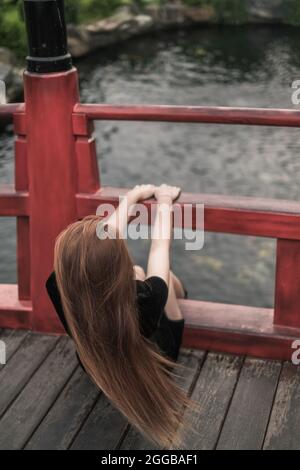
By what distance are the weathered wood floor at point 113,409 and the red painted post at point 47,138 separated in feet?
1.03

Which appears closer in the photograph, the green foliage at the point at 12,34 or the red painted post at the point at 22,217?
the red painted post at the point at 22,217

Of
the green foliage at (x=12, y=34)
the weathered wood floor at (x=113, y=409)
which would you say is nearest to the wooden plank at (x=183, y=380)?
the weathered wood floor at (x=113, y=409)

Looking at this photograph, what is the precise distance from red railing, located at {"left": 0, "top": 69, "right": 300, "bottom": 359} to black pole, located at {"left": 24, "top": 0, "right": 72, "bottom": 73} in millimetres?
45

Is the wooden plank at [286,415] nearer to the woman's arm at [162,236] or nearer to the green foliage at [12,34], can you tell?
the woman's arm at [162,236]

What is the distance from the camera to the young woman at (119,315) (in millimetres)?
2197

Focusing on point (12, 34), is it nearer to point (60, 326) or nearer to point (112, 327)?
point (60, 326)

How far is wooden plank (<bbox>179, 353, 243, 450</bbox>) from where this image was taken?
2572 millimetres

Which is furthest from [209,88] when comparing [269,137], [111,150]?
[111,150]

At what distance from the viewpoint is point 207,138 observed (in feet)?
46.1

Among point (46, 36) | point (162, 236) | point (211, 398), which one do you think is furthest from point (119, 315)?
point (46, 36)

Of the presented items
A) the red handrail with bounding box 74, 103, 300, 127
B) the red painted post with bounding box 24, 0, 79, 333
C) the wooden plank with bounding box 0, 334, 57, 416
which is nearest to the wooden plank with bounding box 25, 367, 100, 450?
the wooden plank with bounding box 0, 334, 57, 416

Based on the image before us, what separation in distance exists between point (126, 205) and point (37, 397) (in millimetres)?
843

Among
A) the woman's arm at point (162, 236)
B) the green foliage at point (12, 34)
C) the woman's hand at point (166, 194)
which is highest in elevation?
the woman's hand at point (166, 194)

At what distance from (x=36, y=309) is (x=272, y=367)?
108 cm
